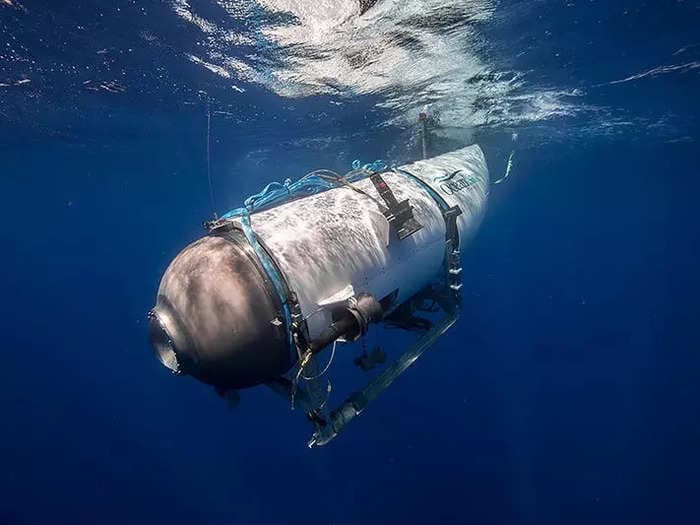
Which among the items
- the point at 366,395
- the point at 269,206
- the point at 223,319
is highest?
the point at 269,206

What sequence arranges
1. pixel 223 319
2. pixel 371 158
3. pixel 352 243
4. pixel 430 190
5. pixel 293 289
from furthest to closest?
pixel 371 158 → pixel 430 190 → pixel 352 243 → pixel 293 289 → pixel 223 319

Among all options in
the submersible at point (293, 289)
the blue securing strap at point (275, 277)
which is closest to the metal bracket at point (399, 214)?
the submersible at point (293, 289)

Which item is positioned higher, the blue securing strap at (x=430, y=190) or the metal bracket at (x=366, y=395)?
the blue securing strap at (x=430, y=190)

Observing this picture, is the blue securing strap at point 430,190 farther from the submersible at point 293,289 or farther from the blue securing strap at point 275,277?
the blue securing strap at point 275,277

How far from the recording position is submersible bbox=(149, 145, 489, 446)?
313 centimetres

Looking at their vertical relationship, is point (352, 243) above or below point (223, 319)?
above

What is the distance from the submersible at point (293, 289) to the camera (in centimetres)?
313

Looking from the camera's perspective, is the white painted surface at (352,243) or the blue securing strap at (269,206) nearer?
the blue securing strap at (269,206)

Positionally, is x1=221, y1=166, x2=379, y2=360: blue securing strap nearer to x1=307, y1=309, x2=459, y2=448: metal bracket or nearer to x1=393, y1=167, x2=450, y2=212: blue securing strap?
x1=307, y1=309, x2=459, y2=448: metal bracket

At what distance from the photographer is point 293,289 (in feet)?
10.6

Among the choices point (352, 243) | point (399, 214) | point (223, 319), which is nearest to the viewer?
point (223, 319)

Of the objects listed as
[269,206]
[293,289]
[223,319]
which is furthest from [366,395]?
[269,206]

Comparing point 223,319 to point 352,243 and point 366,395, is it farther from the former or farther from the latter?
point 366,395

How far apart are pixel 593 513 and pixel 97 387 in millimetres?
31743
